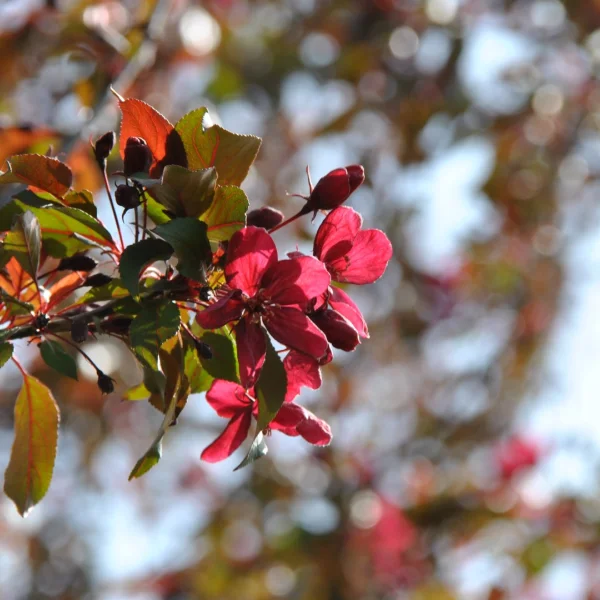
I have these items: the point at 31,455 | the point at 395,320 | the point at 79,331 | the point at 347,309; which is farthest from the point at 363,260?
→ the point at 395,320

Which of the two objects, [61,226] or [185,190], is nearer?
[185,190]

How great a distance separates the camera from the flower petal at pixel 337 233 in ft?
3.36

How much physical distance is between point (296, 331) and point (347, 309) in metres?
0.13

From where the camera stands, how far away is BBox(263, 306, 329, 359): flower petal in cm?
97

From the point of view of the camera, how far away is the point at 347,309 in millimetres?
1081

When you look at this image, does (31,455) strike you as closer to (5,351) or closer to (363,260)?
(5,351)

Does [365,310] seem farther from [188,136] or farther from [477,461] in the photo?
[188,136]

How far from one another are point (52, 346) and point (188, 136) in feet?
1.01

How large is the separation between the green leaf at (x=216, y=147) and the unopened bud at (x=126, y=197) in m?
0.08

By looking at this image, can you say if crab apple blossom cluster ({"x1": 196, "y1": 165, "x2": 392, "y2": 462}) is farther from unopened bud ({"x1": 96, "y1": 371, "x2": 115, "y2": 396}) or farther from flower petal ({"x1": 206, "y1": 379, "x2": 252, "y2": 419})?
unopened bud ({"x1": 96, "y1": 371, "x2": 115, "y2": 396})

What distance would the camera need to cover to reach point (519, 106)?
4676mm

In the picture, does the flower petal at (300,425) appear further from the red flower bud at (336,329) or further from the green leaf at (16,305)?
the green leaf at (16,305)

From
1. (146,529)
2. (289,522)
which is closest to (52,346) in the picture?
(289,522)

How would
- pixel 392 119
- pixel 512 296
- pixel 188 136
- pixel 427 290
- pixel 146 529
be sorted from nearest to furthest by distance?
pixel 188 136
pixel 392 119
pixel 427 290
pixel 512 296
pixel 146 529
